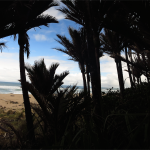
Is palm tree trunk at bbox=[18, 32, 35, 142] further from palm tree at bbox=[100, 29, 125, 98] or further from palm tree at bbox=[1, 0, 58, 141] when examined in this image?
palm tree at bbox=[100, 29, 125, 98]

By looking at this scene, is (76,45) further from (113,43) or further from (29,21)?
(29,21)

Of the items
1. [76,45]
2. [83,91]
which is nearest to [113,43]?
[76,45]

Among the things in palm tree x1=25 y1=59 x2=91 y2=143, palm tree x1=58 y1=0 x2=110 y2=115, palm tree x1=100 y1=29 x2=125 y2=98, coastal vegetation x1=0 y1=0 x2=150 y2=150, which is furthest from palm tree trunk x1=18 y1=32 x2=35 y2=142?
palm tree x1=100 y1=29 x2=125 y2=98

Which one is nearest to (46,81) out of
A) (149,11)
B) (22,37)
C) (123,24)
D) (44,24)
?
(22,37)

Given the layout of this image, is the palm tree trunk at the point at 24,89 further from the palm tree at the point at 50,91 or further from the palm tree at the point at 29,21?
the palm tree at the point at 50,91

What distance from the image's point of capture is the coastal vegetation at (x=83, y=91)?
114cm

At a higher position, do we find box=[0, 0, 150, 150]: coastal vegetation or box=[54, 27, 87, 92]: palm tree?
box=[54, 27, 87, 92]: palm tree

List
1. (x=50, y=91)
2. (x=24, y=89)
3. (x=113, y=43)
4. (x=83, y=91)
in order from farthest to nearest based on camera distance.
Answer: (x=113, y=43) < (x=24, y=89) < (x=50, y=91) < (x=83, y=91)

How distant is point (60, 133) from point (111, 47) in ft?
22.4

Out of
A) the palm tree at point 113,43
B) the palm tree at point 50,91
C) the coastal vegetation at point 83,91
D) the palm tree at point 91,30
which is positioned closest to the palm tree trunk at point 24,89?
the coastal vegetation at point 83,91

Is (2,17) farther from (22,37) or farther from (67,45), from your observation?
(67,45)

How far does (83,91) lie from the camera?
10.2ft

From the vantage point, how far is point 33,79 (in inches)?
215

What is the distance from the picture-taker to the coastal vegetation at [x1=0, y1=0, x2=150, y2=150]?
1138 millimetres
